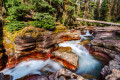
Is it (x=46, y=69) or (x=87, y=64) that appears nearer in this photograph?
(x=46, y=69)

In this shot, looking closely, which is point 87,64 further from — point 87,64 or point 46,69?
point 46,69

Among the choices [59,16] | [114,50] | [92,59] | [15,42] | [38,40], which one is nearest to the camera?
[15,42]

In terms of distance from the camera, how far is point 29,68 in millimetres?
6504

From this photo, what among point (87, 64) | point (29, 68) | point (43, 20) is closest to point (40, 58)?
point (29, 68)

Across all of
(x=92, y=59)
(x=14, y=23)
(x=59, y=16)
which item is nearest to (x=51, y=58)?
(x=92, y=59)

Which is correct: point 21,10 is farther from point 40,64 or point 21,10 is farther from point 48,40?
point 40,64

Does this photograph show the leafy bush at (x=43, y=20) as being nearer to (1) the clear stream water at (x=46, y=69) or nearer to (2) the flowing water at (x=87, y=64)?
(1) the clear stream water at (x=46, y=69)

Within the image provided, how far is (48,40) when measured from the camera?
314 inches

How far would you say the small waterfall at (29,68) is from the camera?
19.0 ft

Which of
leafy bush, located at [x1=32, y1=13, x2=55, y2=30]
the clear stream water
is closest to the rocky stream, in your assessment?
the clear stream water

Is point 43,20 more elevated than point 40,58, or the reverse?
point 43,20

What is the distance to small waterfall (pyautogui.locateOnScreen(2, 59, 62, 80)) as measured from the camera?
5.80 m

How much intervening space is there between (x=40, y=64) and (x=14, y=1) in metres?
7.69

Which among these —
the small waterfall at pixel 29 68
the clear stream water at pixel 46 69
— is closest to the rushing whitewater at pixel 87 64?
the clear stream water at pixel 46 69
